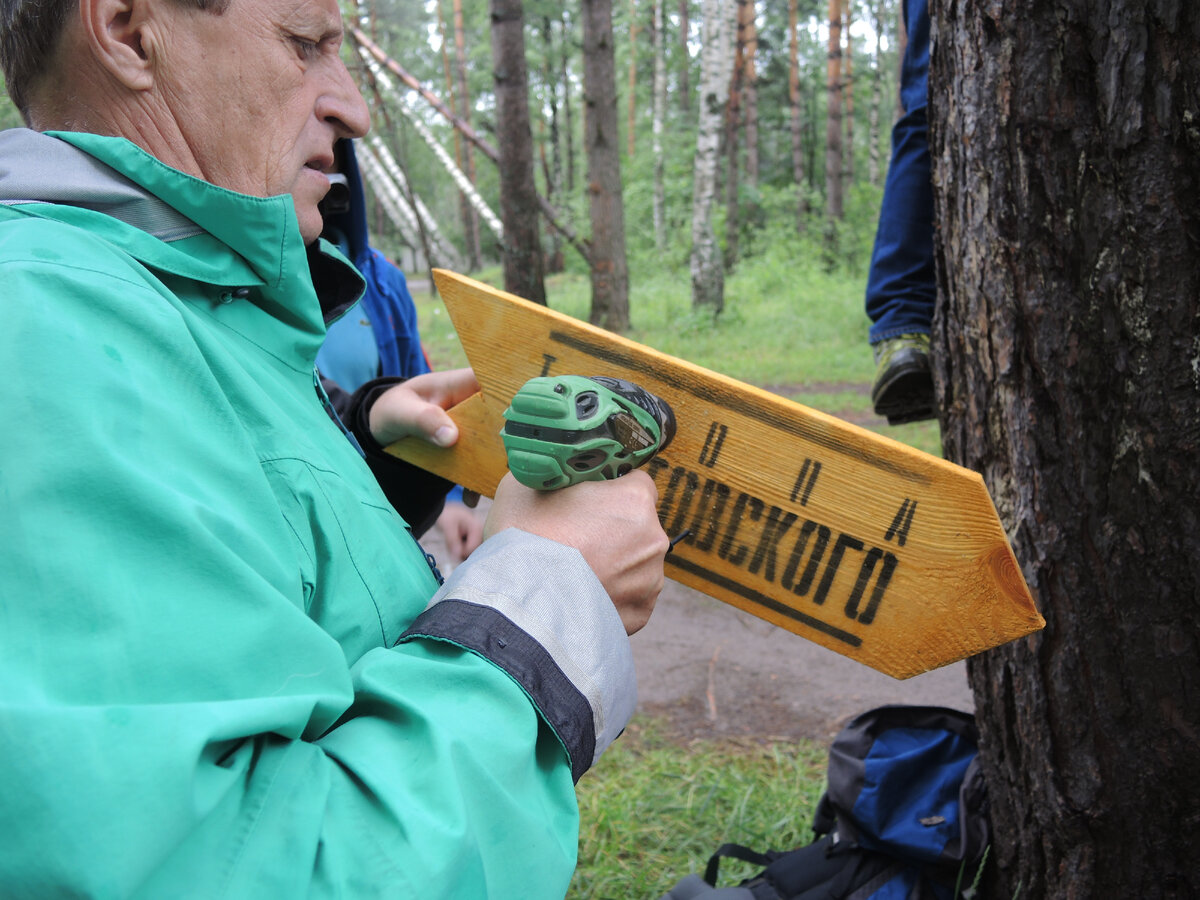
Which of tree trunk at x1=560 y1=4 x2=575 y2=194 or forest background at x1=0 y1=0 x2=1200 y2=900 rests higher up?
tree trunk at x1=560 y1=4 x2=575 y2=194

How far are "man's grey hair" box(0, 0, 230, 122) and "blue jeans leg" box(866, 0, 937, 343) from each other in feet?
5.19

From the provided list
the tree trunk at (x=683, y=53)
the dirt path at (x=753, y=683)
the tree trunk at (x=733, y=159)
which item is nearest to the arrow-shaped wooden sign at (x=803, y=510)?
the dirt path at (x=753, y=683)

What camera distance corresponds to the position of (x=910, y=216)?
2082mm

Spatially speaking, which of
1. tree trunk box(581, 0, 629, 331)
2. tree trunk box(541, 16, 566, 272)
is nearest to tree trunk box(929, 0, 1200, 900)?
tree trunk box(581, 0, 629, 331)

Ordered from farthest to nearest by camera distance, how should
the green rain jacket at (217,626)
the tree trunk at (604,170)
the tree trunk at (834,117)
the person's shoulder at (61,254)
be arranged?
the tree trunk at (834,117), the tree trunk at (604,170), the person's shoulder at (61,254), the green rain jacket at (217,626)

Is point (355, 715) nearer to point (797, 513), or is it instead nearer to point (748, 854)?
point (797, 513)

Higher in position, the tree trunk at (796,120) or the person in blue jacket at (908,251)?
the tree trunk at (796,120)

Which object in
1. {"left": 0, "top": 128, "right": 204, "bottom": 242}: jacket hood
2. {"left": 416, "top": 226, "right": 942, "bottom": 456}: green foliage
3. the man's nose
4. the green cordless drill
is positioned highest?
the man's nose

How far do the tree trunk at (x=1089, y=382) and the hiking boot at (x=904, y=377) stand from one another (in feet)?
0.84

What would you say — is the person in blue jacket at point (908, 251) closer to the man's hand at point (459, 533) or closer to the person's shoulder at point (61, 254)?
the man's hand at point (459, 533)

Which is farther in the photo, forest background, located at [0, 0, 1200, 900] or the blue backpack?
the blue backpack

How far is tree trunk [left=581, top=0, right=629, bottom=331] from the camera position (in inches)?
343

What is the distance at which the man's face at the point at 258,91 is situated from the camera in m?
1.06

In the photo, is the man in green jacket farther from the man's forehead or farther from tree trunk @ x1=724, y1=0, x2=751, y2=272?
tree trunk @ x1=724, y1=0, x2=751, y2=272
